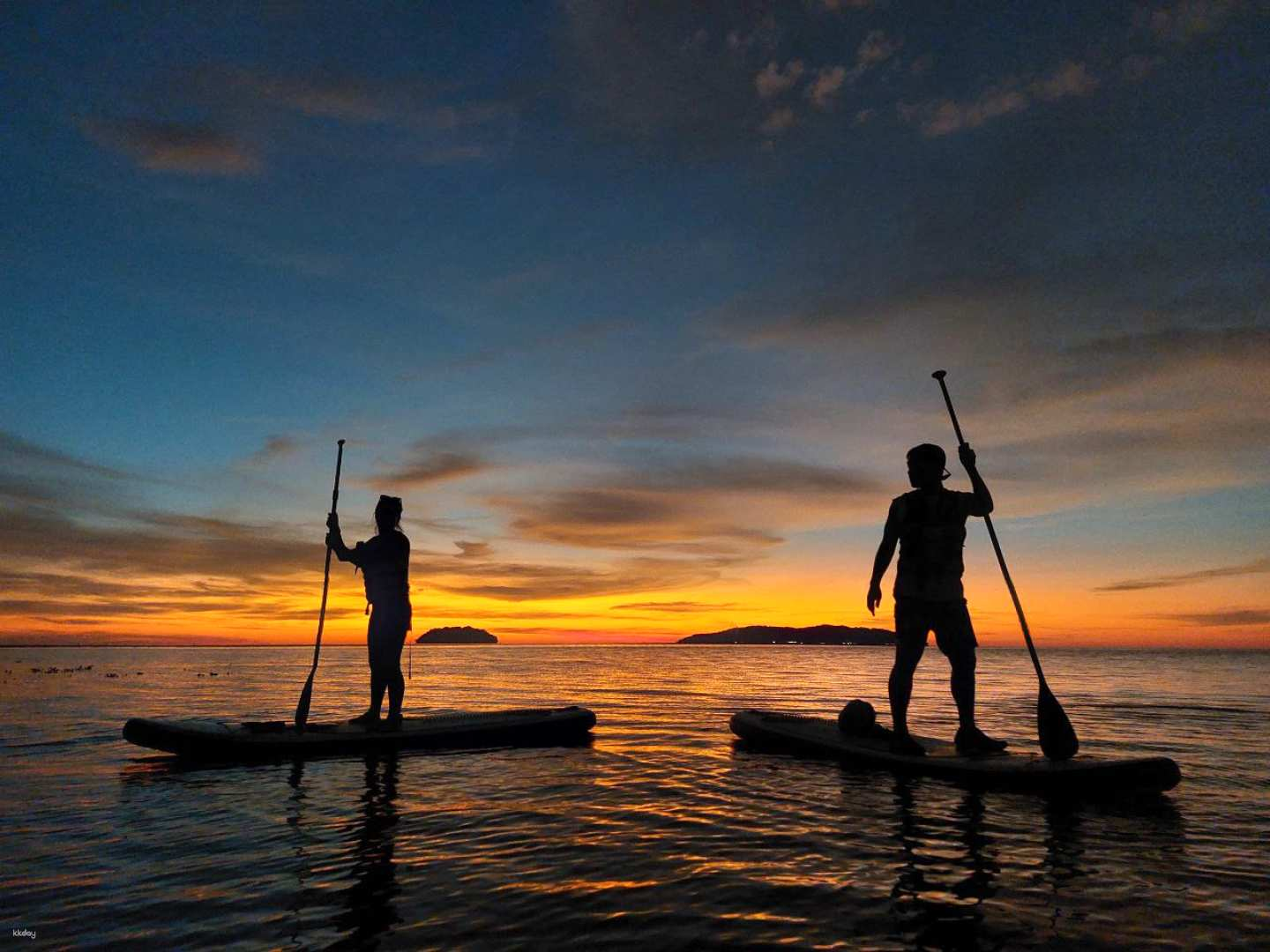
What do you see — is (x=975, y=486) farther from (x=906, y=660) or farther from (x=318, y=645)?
(x=318, y=645)

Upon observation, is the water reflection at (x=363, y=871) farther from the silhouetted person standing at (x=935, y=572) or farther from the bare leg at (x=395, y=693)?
the silhouetted person standing at (x=935, y=572)

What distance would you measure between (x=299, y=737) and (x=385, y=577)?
3.31 meters

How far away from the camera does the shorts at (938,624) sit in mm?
10148

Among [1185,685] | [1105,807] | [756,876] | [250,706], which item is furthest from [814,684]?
[756,876]

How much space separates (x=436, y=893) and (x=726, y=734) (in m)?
12.1

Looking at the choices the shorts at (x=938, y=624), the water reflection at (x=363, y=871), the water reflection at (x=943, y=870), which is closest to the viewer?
the water reflection at (x=943, y=870)

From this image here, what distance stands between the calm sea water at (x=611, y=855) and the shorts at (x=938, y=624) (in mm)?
2062

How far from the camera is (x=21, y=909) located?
5.83m

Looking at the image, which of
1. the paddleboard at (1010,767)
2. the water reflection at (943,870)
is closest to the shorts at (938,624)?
the paddleboard at (1010,767)

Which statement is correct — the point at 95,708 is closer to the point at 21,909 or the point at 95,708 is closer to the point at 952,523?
the point at 21,909

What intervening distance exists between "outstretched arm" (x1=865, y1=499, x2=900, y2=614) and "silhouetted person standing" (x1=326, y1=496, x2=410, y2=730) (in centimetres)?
833

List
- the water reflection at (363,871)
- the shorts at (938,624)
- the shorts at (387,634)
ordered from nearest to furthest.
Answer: the water reflection at (363,871)
the shorts at (938,624)
the shorts at (387,634)

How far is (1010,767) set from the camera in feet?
31.3

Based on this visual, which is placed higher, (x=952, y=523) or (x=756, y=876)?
(x=952, y=523)
